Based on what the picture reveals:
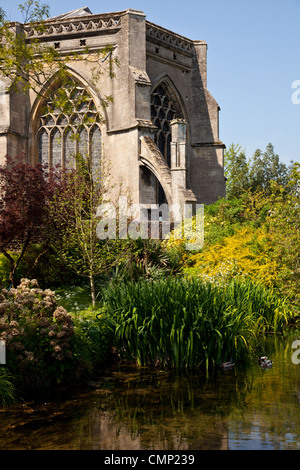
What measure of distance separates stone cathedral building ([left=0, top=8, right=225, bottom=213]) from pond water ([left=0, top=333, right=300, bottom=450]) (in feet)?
38.3

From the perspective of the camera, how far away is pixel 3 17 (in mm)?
11133

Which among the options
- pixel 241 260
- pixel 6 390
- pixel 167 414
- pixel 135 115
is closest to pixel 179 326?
pixel 167 414

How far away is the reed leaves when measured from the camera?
8320 millimetres

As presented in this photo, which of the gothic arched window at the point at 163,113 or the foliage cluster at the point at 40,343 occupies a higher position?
the gothic arched window at the point at 163,113

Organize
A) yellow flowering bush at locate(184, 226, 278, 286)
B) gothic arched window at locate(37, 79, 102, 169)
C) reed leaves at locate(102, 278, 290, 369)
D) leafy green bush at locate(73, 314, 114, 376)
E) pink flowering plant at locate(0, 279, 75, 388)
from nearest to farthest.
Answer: pink flowering plant at locate(0, 279, 75, 388)
leafy green bush at locate(73, 314, 114, 376)
reed leaves at locate(102, 278, 290, 369)
yellow flowering bush at locate(184, 226, 278, 286)
gothic arched window at locate(37, 79, 102, 169)

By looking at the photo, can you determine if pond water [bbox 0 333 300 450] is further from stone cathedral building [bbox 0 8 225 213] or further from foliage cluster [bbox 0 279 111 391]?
stone cathedral building [bbox 0 8 225 213]

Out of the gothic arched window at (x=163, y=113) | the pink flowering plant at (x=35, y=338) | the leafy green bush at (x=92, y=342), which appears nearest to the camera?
the pink flowering plant at (x=35, y=338)

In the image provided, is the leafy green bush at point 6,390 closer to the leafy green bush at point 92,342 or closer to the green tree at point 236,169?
the leafy green bush at point 92,342

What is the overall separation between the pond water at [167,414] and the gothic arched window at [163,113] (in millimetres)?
17221

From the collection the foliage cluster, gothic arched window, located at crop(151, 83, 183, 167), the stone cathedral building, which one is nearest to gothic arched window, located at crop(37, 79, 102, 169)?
the stone cathedral building

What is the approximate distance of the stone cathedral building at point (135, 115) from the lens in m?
20.8

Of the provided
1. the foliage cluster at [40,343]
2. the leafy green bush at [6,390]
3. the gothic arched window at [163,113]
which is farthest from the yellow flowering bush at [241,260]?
the gothic arched window at [163,113]
